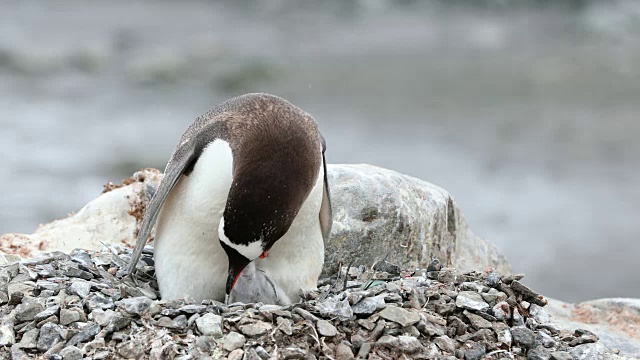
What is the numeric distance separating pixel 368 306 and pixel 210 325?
2.54 feet

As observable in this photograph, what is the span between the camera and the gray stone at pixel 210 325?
13.0 ft

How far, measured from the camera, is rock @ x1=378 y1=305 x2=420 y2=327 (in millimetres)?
4141

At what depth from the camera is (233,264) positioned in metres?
4.33

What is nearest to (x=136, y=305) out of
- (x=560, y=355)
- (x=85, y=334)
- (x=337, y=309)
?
(x=85, y=334)

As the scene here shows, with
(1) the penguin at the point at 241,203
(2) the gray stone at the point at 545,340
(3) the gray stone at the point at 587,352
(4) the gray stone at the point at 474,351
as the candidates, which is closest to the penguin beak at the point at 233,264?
(1) the penguin at the point at 241,203

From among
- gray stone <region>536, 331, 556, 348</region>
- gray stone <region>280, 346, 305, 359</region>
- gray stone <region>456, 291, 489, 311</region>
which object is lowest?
gray stone <region>280, 346, 305, 359</region>

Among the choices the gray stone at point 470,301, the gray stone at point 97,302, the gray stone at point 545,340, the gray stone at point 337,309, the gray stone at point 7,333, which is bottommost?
the gray stone at point 7,333

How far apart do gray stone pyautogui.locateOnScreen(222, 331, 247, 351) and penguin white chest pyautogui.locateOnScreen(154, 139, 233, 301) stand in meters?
0.85

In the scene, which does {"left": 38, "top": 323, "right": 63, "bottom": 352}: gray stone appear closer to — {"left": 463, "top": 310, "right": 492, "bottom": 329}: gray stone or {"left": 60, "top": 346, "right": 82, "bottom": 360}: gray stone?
{"left": 60, "top": 346, "right": 82, "bottom": 360}: gray stone

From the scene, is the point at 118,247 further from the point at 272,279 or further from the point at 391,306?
the point at 391,306

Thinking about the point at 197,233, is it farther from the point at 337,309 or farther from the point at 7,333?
the point at 7,333

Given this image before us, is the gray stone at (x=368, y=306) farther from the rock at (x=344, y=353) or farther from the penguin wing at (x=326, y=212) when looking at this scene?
the penguin wing at (x=326, y=212)

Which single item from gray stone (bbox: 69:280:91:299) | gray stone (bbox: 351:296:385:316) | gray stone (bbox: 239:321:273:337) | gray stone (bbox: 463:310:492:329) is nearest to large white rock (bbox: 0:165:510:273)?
gray stone (bbox: 69:280:91:299)

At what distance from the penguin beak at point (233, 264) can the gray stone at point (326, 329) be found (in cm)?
51
